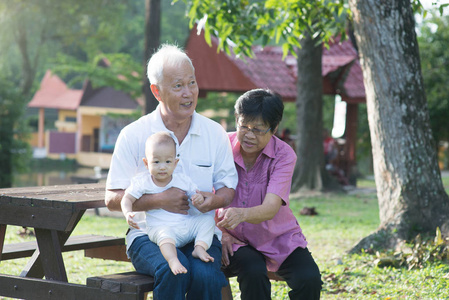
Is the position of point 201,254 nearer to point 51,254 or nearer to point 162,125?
point 162,125

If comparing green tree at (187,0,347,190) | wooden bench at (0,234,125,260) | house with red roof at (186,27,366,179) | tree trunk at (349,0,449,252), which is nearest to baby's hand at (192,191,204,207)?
wooden bench at (0,234,125,260)

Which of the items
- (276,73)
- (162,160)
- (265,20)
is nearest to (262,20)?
(265,20)

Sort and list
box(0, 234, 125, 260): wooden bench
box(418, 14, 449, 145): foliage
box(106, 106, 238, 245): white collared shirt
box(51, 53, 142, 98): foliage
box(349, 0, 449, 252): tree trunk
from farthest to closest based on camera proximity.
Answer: box(51, 53, 142, 98): foliage → box(418, 14, 449, 145): foliage → box(349, 0, 449, 252): tree trunk → box(0, 234, 125, 260): wooden bench → box(106, 106, 238, 245): white collared shirt

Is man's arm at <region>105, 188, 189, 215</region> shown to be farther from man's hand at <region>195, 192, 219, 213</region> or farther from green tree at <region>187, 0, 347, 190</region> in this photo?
green tree at <region>187, 0, 347, 190</region>

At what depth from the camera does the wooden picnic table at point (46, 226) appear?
3785 millimetres

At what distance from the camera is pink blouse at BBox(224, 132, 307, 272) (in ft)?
13.0

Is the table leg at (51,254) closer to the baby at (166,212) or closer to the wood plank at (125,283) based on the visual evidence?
the wood plank at (125,283)

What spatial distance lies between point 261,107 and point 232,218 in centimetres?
75

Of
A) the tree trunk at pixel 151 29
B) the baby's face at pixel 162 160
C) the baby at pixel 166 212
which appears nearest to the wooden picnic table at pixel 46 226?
the baby at pixel 166 212

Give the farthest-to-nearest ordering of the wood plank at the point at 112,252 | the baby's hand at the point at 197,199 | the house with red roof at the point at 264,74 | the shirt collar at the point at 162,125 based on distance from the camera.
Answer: the house with red roof at the point at 264,74 → the wood plank at the point at 112,252 → the shirt collar at the point at 162,125 → the baby's hand at the point at 197,199

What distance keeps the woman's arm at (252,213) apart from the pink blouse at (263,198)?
80 millimetres

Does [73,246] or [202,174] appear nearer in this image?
[202,174]

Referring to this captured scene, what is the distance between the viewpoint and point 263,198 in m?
4.00

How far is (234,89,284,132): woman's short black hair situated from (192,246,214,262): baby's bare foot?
87 cm
